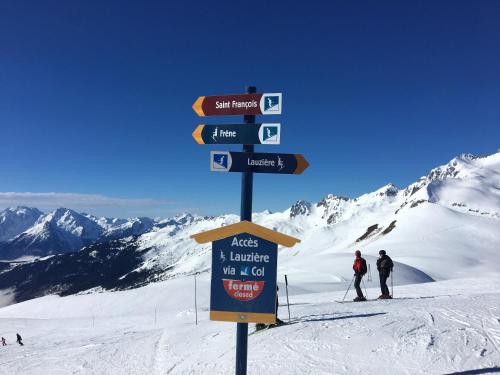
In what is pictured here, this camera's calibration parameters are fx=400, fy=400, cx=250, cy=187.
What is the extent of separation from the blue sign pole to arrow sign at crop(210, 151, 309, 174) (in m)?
0.15

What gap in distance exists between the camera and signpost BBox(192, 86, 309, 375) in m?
6.93

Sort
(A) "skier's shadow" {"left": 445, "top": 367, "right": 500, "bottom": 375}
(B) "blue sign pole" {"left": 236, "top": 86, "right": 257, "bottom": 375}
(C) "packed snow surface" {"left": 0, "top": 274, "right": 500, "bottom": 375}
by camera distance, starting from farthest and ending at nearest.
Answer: (C) "packed snow surface" {"left": 0, "top": 274, "right": 500, "bottom": 375}, (A) "skier's shadow" {"left": 445, "top": 367, "right": 500, "bottom": 375}, (B) "blue sign pole" {"left": 236, "top": 86, "right": 257, "bottom": 375}

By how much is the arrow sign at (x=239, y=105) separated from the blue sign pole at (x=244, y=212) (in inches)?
6.0

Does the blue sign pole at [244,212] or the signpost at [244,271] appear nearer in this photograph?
the signpost at [244,271]

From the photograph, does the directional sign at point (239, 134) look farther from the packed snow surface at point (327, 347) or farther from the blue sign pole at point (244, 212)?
the packed snow surface at point (327, 347)

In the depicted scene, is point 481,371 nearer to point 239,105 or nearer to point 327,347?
point 327,347

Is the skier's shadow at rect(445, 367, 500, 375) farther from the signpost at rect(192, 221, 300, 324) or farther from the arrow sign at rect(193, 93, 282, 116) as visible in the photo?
the arrow sign at rect(193, 93, 282, 116)

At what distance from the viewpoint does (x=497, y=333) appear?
9.99 m

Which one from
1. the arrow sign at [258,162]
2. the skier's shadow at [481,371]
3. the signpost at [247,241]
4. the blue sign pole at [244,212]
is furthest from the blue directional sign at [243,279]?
the skier's shadow at [481,371]

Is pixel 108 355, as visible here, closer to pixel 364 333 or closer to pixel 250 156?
pixel 364 333

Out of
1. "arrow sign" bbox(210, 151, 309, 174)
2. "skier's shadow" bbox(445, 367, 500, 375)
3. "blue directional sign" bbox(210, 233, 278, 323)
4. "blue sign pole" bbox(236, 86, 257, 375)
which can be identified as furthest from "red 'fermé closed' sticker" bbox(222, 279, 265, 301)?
"skier's shadow" bbox(445, 367, 500, 375)

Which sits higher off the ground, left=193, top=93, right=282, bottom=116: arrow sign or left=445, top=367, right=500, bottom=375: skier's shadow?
left=193, top=93, right=282, bottom=116: arrow sign

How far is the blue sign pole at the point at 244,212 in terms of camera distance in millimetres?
7137

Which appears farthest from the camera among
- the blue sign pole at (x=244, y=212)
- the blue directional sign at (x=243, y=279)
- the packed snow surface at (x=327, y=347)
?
the packed snow surface at (x=327, y=347)
